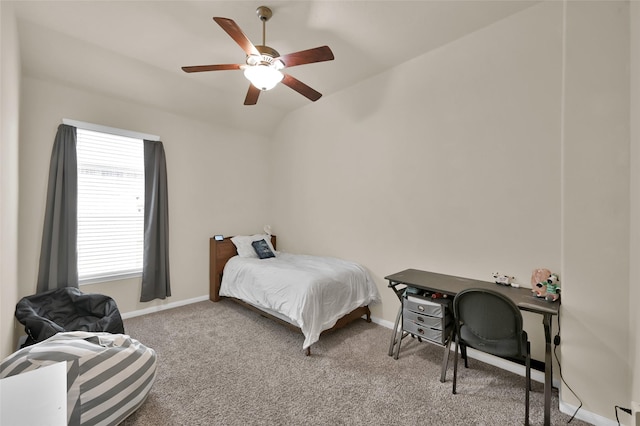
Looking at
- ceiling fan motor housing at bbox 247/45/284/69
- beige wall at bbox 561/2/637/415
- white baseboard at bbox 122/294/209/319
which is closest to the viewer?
beige wall at bbox 561/2/637/415

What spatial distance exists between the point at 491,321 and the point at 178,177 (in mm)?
3912

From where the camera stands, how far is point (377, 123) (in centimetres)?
332

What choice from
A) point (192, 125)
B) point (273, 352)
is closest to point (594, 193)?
point (273, 352)

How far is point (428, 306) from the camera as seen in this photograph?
2344 mm

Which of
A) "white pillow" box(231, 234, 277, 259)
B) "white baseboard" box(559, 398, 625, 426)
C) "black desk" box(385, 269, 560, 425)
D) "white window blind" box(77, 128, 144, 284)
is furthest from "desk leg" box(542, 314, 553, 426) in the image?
"white window blind" box(77, 128, 144, 284)

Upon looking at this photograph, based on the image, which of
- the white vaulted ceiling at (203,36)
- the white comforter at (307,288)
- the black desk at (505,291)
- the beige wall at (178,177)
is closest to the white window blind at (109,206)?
the beige wall at (178,177)

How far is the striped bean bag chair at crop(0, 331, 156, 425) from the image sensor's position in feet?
5.07

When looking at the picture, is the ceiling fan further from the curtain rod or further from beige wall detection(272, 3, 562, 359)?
the curtain rod

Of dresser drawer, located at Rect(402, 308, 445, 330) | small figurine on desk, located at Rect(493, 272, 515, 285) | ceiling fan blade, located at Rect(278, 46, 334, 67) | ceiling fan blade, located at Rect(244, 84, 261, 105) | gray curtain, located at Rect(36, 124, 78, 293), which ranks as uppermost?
ceiling fan blade, located at Rect(278, 46, 334, 67)

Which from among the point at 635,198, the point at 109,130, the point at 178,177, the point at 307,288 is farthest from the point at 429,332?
the point at 109,130

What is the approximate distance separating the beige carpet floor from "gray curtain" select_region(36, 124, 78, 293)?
3.04ft

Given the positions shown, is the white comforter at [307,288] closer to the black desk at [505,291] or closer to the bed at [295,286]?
the bed at [295,286]

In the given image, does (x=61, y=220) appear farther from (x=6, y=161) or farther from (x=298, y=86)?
(x=298, y=86)

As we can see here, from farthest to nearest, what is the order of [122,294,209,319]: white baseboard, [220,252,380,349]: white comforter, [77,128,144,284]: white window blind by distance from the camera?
[122,294,209,319]: white baseboard → [77,128,144,284]: white window blind → [220,252,380,349]: white comforter
